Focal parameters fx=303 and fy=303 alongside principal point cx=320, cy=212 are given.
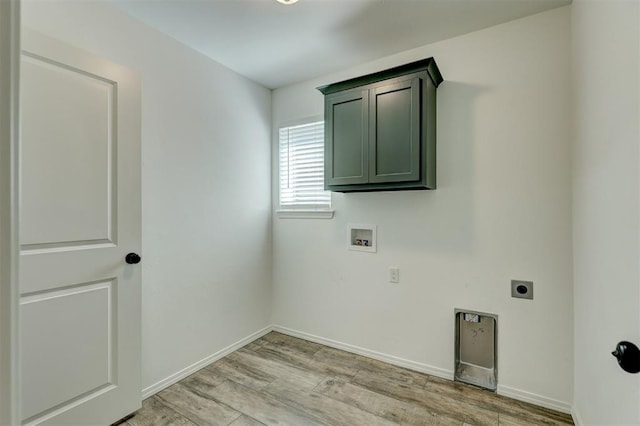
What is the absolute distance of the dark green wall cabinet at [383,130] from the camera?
2.12 m

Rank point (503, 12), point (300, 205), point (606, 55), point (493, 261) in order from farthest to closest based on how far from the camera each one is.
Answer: point (300, 205), point (493, 261), point (503, 12), point (606, 55)

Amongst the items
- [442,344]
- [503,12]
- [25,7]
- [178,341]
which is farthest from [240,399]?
[503,12]

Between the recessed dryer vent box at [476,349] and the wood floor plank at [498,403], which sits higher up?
the recessed dryer vent box at [476,349]

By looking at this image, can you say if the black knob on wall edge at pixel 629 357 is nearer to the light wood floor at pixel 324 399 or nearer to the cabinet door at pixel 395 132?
the light wood floor at pixel 324 399

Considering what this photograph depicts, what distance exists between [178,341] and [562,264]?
2.74m

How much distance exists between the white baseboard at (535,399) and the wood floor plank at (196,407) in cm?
A: 180

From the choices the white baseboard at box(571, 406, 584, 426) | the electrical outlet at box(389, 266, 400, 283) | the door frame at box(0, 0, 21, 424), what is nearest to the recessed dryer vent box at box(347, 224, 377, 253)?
the electrical outlet at box(389, 266, 400, 283)

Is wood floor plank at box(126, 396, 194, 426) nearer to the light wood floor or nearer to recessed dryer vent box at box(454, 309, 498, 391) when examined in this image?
the light wood floor

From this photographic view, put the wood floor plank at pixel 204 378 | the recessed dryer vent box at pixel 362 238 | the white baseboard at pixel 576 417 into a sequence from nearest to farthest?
the white baseboard at pixel 576 417
the wood floor plank at pixel 204 378
the recessed dryer vent box at pixel 362 238

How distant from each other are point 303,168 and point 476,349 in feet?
6.97

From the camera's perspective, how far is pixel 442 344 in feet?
7.62

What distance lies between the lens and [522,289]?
2045mm

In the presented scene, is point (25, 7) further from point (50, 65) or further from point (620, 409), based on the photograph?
point (620, 409)

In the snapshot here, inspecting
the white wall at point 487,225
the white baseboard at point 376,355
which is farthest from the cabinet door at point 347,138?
the white baseboard at point 376,355
